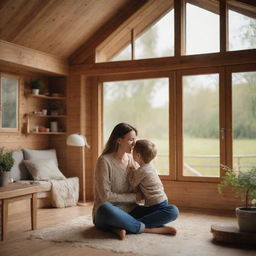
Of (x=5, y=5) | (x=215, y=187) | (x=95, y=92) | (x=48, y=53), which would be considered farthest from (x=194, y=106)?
(x=5, y=5)

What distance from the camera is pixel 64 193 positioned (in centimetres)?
571

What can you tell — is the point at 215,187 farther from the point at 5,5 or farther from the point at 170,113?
the point at 5,5

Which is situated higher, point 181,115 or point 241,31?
point 241,31

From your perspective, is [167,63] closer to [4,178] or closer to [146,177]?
[146,177]

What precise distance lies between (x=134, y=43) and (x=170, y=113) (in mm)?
1291

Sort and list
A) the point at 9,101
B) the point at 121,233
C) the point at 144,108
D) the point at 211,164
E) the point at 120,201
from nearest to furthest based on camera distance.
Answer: the point at 121,233, the point at 120,201, the point at 211,164, the point at 9,101, the point at 144,108

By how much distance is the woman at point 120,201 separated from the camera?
3730 mm

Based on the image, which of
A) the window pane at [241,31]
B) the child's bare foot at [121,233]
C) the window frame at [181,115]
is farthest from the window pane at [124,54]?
the child's bare foot at [121,233]

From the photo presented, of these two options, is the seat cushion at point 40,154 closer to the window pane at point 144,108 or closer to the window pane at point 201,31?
the window pane at point 144,108

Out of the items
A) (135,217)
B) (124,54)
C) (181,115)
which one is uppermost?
(124,54)

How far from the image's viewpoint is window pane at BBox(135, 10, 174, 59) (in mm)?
5859

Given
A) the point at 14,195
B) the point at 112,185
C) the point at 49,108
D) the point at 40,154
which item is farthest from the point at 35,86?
the point at 112,185

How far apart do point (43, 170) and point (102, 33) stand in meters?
2.42

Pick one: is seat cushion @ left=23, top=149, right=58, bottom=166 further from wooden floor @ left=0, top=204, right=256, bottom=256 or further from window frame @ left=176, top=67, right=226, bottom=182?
window frame @ left=176, top=67, right=226, bottom=182
